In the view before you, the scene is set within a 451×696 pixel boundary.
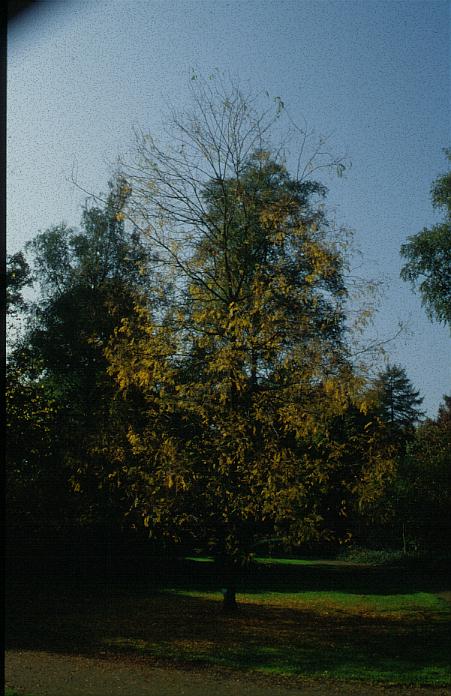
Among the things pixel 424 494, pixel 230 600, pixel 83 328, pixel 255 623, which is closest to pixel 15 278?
pixel 83 328

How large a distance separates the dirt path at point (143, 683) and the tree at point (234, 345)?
201cm

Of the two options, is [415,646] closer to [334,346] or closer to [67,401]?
[334,346]

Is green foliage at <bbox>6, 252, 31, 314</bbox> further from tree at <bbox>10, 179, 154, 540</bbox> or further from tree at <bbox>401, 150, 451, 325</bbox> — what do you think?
tree at <bbox>401, 150, 451, 325</bbox>

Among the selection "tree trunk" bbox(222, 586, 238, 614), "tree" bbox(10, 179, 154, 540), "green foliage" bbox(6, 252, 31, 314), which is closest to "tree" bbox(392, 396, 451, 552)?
"tree trunk" bbox(222, 586, 238, 614)

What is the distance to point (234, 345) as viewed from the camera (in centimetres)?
801

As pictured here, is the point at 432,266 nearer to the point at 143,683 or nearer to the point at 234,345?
the point at 234,345

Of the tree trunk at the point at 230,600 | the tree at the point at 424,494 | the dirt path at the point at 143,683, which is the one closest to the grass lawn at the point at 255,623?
the tree trunk at the point at 230,600

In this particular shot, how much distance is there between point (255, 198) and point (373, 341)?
2357 mm

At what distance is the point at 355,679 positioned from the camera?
572 cm

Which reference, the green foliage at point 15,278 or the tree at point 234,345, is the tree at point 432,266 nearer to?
the tree at point 234,345

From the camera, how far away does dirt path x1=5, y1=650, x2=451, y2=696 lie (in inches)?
196

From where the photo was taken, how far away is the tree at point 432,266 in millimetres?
11172

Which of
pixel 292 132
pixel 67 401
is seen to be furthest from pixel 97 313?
pixel 292 132

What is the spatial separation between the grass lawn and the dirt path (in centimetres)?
41
